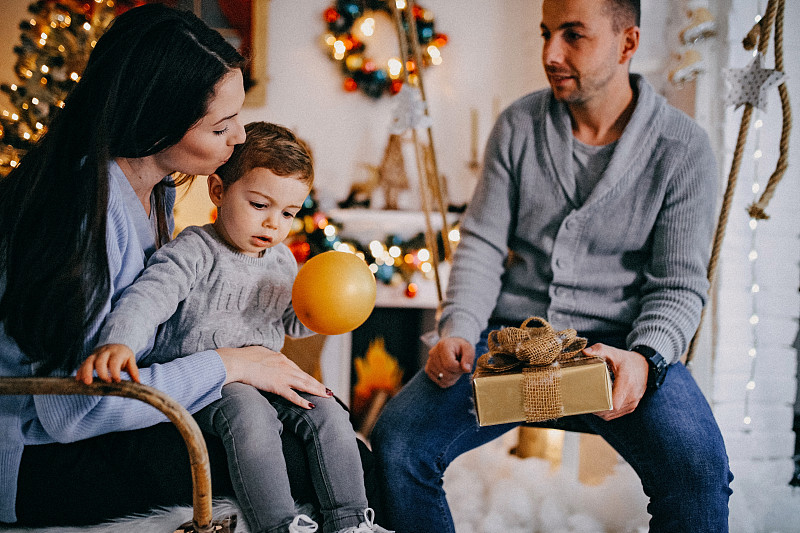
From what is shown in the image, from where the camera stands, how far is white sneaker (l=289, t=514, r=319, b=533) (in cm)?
81

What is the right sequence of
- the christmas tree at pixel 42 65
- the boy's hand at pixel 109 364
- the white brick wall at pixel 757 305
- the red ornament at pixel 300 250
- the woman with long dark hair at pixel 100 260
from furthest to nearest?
the red ornament at pixel 300 250
the christmas tree at pixel 42 65
the white brick wall at pixel 757 305
the woman with long dark hair at pixel 100 260
the boy's hand at pixel 109 364

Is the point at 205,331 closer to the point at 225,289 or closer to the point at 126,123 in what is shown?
the point at 225,289

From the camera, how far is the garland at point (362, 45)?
8.96 ft

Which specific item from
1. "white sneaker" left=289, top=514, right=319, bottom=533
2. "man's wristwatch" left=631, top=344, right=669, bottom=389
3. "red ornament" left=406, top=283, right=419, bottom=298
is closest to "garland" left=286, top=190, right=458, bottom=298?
"red ornament" left=406, top=283, right=419, bottom=298

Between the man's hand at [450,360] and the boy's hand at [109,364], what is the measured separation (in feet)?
2.02

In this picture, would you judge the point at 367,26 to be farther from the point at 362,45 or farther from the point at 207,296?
the point at 207,296

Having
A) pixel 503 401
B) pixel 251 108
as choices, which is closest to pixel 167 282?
pixel 503 401

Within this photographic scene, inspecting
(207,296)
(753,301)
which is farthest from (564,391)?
(753,301)

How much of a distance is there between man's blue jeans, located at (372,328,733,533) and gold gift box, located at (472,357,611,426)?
9.5 inches

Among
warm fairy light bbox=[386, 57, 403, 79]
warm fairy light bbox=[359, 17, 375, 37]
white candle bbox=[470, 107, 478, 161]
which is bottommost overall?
white candle bbox=[470, 107, 478, 161]

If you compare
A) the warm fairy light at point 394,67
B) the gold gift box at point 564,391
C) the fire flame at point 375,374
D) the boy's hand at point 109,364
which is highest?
the warm fairy light at point 394,67

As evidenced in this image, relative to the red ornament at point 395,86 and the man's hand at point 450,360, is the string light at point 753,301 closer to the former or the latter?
the man's hand at point 450,360

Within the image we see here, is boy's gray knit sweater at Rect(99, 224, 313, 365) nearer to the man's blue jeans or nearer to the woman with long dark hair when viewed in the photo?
the woman with long dark hair

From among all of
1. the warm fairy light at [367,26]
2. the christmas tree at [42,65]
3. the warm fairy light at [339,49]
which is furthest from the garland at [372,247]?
the christmas tree at [42,65]
